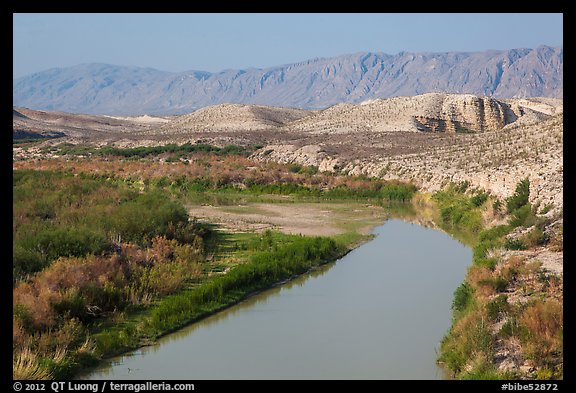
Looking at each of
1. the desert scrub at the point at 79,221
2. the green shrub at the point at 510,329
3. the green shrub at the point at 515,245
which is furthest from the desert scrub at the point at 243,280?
the green shrub at the point at 510,329

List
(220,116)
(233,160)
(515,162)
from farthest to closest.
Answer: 1. (220,116)
2. (233,160)
3. (515,162)

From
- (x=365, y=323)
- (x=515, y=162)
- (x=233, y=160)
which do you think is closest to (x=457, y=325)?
(x=365, y=323)

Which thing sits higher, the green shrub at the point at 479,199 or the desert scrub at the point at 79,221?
the desert scrub at the point at 79,221

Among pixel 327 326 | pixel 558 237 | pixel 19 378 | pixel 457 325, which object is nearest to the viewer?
pixel 19 378

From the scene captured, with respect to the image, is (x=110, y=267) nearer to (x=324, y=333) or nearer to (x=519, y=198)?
(x=324, y=333)

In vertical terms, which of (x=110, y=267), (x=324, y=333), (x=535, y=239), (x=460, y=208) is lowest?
(x=324, y=333)

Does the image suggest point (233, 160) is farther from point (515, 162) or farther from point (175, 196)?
point (515, 162)

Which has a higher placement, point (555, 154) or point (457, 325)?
point (555, 154)

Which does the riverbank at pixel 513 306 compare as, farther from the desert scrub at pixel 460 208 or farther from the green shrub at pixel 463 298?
the desert scrub at pixel 460 208

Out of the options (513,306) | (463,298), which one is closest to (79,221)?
(463,298)
